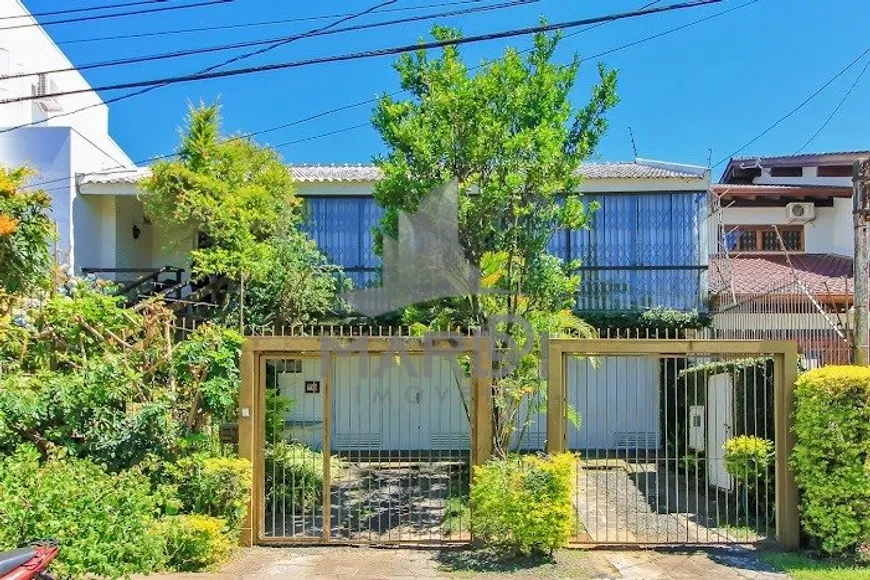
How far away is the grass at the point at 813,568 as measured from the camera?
6.52 meters

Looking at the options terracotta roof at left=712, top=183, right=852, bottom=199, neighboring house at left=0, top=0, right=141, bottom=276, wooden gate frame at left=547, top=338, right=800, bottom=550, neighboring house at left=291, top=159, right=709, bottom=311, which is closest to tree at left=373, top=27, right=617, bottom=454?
wooden gate frame at left=547, top=338, right=800, bottom=550

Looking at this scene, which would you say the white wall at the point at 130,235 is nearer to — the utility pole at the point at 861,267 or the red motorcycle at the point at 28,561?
the red motorcycle at the point at 28,561

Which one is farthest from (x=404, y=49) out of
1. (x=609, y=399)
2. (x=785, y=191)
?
(x=785, y=191)

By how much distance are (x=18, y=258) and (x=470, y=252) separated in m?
5.61

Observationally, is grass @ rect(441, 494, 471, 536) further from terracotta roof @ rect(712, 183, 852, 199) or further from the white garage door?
terracotta roof @ rect(712, 183, 852, 199)

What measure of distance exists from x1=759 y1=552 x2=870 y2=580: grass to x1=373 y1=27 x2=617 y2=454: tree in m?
3.05

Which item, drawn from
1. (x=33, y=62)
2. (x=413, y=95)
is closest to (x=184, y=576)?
(x=413, y=95)

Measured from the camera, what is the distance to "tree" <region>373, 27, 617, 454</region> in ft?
29.2

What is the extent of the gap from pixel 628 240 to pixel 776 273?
4.38m

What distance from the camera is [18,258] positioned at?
8.84 metres

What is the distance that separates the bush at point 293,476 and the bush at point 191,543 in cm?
156

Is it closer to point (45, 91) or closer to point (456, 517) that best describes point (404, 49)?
point (456, 517)

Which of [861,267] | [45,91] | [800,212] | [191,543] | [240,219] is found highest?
[45,91]

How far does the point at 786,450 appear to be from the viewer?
24.7 ft
